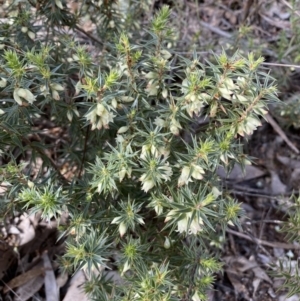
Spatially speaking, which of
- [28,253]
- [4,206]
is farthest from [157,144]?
[28,253]

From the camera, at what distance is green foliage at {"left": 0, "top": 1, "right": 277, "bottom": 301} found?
1851mm

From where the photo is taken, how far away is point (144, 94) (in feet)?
6.90

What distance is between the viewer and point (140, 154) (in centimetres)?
202

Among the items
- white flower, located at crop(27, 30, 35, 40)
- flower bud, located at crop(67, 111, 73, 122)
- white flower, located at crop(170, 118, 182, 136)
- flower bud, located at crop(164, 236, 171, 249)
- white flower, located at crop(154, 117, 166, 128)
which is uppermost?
white flower, located at crop(27, 30, 35, 40)

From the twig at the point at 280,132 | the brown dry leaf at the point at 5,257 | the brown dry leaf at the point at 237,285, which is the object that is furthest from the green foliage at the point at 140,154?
the twig at the point at 280,132

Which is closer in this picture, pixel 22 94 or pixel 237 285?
pixel 22 94

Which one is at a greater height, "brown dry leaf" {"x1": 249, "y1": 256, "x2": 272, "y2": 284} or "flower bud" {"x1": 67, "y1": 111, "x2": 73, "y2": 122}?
"flower bud" {"x1": 67, "y1": 111, "x2": 73, "y2": 122}

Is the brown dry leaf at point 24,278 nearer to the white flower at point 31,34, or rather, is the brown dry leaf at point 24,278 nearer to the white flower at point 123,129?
the white flower at point 123,129

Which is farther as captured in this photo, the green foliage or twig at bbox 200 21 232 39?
twig at bbox 200 21 232 39

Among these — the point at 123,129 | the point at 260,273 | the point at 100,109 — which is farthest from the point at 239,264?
the point at 100,109

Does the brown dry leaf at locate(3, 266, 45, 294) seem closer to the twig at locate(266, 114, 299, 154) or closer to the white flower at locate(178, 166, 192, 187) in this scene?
the white flower at locate(178, 166, 192, 187)

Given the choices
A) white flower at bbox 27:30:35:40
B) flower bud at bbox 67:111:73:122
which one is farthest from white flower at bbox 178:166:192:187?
white flower at bbox 27:30:35:40

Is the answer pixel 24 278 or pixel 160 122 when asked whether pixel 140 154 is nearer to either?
pixel 160 122

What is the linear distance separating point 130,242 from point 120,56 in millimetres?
777
